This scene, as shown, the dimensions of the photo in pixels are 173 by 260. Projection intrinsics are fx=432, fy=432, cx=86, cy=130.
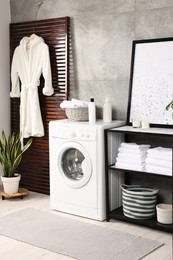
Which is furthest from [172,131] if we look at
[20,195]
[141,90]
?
[20,195]

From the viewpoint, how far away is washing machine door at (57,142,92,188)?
3.79 metres

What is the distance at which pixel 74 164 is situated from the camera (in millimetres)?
3996

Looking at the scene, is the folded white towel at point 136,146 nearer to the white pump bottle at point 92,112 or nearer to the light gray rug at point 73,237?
the white pump bottle at point 92,112

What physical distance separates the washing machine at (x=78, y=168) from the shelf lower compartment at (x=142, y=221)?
0.31ft

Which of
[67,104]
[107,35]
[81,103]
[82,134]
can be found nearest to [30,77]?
[67,104]

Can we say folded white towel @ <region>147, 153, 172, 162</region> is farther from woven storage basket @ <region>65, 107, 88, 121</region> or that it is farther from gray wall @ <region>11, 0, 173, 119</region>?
woven storage basket @ <region>65, 107, 88, 121</region>

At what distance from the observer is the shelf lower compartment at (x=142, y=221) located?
347cm

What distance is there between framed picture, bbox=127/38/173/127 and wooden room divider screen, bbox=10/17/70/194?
0.78m

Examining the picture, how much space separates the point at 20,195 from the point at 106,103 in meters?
1.35

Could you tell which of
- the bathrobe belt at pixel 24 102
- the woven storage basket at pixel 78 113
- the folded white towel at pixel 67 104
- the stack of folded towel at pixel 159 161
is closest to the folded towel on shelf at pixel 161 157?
the stack of folded towel at pixel 159 161

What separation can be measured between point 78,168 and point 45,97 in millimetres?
993

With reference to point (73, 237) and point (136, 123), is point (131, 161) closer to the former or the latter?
point (136, 123)

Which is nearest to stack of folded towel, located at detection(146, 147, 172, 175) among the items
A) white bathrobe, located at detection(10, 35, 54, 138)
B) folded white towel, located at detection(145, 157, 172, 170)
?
folded white towel, located at detection(145, 157, 172, 170)

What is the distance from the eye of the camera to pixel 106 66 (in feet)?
13.4
